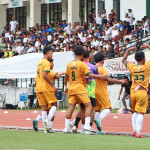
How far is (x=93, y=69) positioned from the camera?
13.8 m

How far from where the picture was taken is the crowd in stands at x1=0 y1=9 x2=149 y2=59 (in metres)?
30.5

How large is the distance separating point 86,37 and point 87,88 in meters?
20.3

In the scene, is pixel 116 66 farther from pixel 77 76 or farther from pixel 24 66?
pixel 77 76

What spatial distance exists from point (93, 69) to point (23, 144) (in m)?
3.89

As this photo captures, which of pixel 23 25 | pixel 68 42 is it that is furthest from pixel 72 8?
pixel 23 25

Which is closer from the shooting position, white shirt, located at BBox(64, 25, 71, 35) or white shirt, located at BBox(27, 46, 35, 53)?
white shirt, located at BBox(27, 46, 35, 53)

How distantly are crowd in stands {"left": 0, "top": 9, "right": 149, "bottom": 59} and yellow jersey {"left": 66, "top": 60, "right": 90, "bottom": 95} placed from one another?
1529 centimetres

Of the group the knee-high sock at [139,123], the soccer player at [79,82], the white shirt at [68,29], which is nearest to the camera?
the knee-high sock at [139,123]

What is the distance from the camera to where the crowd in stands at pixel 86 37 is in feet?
100

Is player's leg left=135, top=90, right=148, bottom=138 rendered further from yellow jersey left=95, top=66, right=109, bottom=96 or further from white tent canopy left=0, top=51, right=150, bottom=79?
white tent canopy left=0, top=51, right=150, bottom=79

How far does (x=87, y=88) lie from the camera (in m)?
14.0

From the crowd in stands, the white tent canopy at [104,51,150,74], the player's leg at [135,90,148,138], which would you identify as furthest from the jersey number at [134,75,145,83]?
the crowd in stands

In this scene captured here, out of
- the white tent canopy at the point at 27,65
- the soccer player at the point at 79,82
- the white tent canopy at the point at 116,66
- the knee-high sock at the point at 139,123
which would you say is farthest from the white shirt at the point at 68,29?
the knee-high sock at the point at 139,123

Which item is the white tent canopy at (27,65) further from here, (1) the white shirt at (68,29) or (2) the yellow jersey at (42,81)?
(2) the yellow jersey at (42,81)
